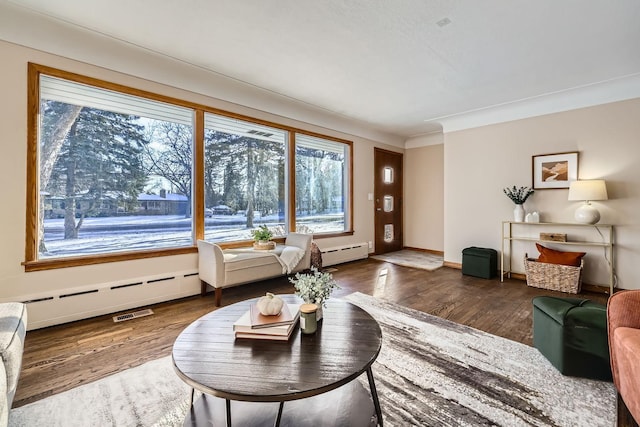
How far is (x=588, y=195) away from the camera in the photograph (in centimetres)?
339

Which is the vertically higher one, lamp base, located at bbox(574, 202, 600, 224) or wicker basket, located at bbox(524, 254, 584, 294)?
lamp base, located at bbox(574, 202, 600, 224)

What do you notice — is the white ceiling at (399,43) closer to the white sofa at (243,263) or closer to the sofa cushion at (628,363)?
the white sofa at (243,263)

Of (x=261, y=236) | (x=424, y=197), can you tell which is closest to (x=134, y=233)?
(x=261, y=236)

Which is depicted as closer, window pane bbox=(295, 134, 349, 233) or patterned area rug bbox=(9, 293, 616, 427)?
patterned area rug bbox=(9, 293, 616, 427)

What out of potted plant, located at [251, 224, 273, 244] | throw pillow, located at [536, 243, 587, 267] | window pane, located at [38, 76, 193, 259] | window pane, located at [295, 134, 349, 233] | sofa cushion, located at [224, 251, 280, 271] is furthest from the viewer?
window pane, located at [295, 134, 349, 233]

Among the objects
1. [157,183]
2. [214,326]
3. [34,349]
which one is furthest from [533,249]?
[34,349]

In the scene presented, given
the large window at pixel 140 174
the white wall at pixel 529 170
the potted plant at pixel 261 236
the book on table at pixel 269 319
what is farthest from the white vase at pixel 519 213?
the book on table at pixel 269 319

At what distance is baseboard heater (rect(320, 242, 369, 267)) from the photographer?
488 cm

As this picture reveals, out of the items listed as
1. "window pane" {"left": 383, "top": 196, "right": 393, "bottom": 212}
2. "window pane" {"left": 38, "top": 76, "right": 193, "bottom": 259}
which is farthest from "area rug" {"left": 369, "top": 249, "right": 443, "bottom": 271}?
"window pane" {"left": 38, "top": 76, "right": 193, "bottom": 259}

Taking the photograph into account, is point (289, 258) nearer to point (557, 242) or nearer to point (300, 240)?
point (300, 240)

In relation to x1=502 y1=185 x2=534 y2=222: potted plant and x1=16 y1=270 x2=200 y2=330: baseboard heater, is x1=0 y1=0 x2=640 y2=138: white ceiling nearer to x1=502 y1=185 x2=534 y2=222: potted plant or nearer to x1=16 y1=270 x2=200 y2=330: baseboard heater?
x1=502 y1=185 x2=534 y2=222: potted plant

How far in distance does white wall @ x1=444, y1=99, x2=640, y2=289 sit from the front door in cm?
138

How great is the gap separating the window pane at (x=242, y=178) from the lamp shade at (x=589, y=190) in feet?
12.7

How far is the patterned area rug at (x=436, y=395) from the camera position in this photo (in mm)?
1432
